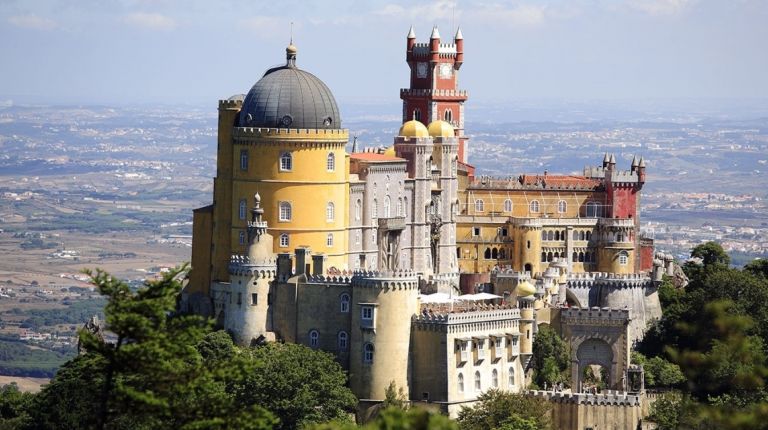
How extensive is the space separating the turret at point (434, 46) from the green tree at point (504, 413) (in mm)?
42599

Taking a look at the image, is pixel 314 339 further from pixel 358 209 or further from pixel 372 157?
pixel 372 157

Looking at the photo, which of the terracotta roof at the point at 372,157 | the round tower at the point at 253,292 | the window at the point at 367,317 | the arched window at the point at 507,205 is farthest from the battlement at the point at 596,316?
the arched window at the point at 507,205

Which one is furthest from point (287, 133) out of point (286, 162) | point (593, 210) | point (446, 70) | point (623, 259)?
point (446, 70)

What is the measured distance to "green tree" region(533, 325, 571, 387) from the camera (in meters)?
122

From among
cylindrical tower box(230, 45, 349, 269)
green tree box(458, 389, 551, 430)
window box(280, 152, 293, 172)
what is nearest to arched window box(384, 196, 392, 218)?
cylindrical tower box(230, 45, 349, 269)

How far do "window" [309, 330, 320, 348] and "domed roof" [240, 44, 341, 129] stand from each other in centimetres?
1242

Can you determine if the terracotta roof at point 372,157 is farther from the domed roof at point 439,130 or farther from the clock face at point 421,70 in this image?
the clock face at point 421,70

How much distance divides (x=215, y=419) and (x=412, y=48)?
85256 mm

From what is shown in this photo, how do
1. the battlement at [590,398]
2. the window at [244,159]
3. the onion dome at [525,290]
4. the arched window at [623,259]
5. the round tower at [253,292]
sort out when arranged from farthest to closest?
the arched window at [623,259] → the window at [244,159] → the onion dome at [525,290] → the round tower at [253,292] → the battlement at [590,398]

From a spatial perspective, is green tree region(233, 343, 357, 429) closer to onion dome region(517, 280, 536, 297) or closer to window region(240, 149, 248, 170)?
window region(240, 149, 248, 170)

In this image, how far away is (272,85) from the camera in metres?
122

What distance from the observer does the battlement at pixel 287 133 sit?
399 feet

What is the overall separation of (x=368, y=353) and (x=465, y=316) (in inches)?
225

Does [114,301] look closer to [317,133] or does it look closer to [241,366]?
[241,366]
